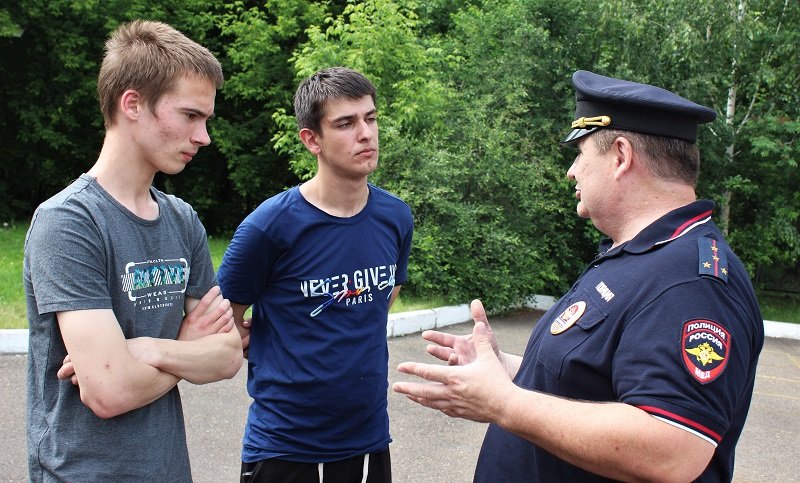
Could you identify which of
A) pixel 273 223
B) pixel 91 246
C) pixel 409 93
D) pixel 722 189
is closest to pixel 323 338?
pixel 273 223

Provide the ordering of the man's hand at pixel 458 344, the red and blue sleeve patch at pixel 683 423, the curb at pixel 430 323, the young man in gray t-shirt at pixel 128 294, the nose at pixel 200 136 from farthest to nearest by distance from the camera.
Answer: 1. the curb at pixel 430 323
2. the nose at pixel 200 136
3. the man's hand at pixel 458 344
4. the young man in gray t-shirt at pixel 128 294
5. the red and blue sleeve patch at pixel 683 423

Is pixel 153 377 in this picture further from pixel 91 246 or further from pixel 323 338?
pixel 323 338

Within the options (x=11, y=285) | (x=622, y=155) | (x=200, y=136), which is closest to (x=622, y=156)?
(x=622, y=155)

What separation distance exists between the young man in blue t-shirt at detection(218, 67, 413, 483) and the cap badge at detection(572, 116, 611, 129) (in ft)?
3.63

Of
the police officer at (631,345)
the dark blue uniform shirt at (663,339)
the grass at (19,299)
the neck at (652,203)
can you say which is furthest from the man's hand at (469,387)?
the grass at (19,299)

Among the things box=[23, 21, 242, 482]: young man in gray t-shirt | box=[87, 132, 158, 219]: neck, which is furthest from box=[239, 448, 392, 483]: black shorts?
box=[87, 132, 158, 219]: neck

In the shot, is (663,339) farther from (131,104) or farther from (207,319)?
(131,104)

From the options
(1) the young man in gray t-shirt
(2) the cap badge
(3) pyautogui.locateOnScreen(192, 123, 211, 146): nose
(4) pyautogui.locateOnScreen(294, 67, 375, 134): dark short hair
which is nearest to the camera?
(1) the young man in gray t-shirt

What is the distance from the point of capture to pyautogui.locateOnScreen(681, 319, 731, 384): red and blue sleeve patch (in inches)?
61.7

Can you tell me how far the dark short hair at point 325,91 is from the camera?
3.04 m

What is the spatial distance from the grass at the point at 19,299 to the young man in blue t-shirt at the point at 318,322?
4.61 m

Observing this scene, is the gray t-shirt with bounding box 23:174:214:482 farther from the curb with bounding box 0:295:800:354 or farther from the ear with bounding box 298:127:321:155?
the curb with bounding box 0:295:800:354

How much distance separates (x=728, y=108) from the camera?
11.4 metres

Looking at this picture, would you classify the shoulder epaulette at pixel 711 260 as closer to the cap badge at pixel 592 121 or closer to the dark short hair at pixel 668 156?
the dark short hair at pixel 668 156
